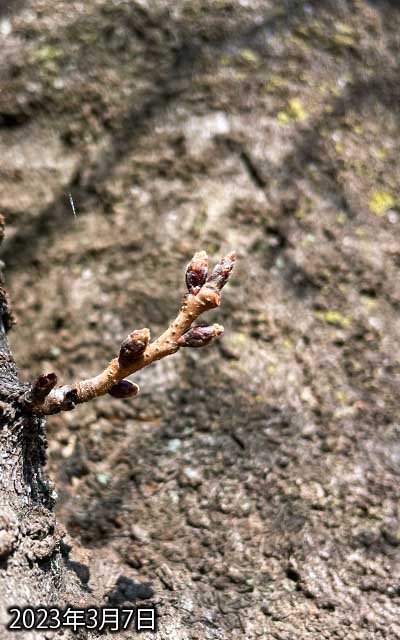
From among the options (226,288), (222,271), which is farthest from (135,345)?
(226,288)

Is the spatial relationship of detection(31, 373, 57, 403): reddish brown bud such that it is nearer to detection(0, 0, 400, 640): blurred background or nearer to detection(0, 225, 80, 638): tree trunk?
detection(0, 225, 80, 638): tree trunk

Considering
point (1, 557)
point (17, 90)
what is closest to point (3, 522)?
point (1, 557)

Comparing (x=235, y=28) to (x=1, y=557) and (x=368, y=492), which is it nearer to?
(x=368, y=492)

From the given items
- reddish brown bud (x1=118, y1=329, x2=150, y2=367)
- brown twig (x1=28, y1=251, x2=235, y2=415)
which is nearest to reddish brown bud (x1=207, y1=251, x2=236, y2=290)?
brown twig (x1=28, y1=251, x2=235, y2=415)

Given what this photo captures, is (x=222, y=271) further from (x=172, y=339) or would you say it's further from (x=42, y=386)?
(x=42, y=386)

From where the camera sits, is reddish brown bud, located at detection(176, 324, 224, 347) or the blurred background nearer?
reddish brown bud, located at detection(176, 324, 224, 347)

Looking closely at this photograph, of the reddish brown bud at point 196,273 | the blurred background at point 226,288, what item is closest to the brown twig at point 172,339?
the reddish brown bud at point 196,273

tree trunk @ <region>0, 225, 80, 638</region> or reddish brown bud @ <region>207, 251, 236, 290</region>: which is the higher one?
reddish brown bud @ <region>207, 251, 236, 290</region>
